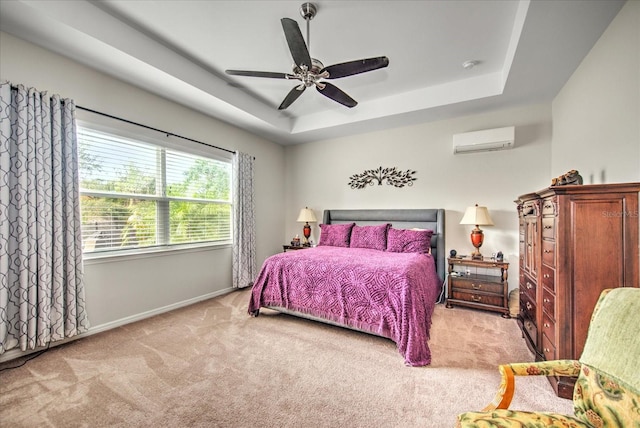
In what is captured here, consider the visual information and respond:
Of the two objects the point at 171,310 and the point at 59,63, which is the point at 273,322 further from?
the point at 59,63

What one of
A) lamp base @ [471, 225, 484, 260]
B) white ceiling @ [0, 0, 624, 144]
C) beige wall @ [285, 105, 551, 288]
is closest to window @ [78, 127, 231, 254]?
white ceiling @ [0, 0, 624, 144]

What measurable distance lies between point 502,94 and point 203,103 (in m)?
3.76

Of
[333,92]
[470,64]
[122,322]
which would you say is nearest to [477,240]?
[470,64]

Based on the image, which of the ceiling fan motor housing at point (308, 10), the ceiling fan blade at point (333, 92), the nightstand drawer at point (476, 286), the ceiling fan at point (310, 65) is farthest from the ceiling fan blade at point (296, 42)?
the nightstand drawer at point (476, 286)

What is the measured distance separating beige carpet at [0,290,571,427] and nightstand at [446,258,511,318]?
0.39 meters

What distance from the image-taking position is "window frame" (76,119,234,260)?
2.83 m

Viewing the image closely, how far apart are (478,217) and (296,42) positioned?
299 centimetres

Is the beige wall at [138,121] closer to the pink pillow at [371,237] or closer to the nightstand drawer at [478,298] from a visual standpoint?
the pink pillow at [371,237]

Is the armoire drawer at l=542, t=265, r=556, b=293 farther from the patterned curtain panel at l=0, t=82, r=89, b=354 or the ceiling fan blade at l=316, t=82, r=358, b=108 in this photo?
the patterned curtain panel at l=0, t=82, r=89, b=354

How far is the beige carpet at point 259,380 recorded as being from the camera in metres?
1.63

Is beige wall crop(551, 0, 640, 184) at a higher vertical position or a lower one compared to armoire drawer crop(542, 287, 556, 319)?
higher

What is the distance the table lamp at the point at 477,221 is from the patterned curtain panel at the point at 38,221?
4410 millimetres

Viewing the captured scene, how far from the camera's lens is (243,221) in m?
4.42

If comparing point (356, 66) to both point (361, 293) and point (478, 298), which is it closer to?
point (361, 293)
